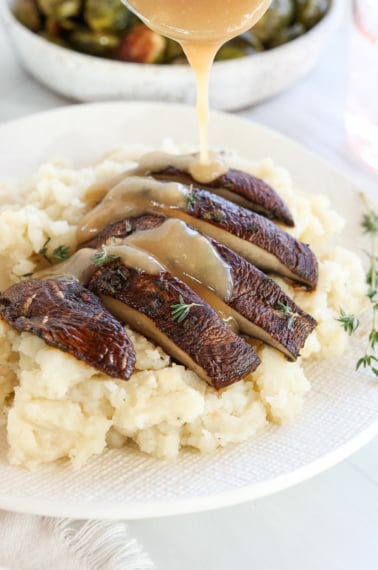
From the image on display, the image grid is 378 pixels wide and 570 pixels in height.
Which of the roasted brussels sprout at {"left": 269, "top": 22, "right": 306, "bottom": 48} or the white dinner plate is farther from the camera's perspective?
the roasted brussels sprout at {"left": 269, "top": 22, "right": 306, "bottom": 48}

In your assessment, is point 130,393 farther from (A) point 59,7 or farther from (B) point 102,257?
(A) point 59,7

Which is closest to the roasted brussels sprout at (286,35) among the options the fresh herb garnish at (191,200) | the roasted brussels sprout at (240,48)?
the roasted brussels sprout at (240,48)

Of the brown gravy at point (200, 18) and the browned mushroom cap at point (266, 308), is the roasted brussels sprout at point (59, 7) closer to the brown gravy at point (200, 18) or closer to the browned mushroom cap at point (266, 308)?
the brown gravy at point (200, 18)

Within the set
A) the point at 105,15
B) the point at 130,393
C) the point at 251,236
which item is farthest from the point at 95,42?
the point at 130,393

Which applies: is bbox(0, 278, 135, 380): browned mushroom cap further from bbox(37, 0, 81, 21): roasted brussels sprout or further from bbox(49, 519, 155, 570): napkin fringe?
bbox(37, 0, 81, 21): roasted brussels sprout

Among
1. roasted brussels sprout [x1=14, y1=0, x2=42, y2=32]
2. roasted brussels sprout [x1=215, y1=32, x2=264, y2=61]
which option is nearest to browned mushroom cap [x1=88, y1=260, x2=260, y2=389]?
roasted brussels sprout [x1=215, y1=32, x2=264, y2=61]

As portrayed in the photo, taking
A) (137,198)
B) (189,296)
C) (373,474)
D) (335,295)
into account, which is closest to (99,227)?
(137,198)
